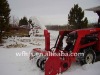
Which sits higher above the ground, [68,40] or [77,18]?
[77,18]

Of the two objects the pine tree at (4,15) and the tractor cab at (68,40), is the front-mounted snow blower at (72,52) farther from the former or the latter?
the pine tree at (4,15)

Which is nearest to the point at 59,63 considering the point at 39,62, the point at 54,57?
the point at 54,57

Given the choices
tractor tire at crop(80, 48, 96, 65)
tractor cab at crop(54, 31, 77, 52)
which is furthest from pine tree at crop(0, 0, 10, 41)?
tractor tire at crop(80, 48, 96, 65)

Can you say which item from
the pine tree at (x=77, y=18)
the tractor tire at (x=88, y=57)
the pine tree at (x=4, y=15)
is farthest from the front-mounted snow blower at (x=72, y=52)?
the pine tree at (x=77, y=18)

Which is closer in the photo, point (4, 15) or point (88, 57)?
point (88, 57)

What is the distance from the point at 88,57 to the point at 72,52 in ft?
2.75

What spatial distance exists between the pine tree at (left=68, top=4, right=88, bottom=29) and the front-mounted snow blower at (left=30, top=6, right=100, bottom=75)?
52.9 ft

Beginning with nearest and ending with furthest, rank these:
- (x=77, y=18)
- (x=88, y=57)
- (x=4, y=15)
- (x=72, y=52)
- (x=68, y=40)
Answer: (x=72, y=52) < (x=88, y=57) < (x=68, y=40) < (x=4, y=15) < (x=77, y=18)

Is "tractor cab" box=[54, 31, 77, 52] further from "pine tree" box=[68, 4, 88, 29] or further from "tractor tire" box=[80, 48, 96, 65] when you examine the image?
"pine tree" box=[68, 4, 88, 29]

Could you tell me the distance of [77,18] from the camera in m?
24.0

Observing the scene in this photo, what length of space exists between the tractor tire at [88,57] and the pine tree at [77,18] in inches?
665

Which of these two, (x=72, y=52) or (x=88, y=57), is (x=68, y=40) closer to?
(x=72, y=52)

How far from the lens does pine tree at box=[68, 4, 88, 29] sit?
2364 centimetres

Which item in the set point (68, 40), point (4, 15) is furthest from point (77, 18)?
point (68, 40)
